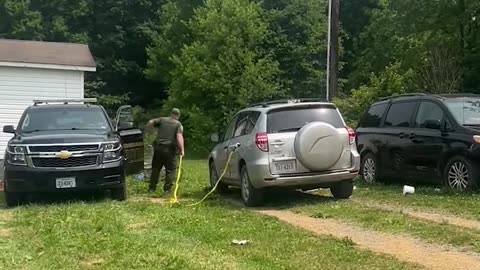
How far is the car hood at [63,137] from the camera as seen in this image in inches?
444

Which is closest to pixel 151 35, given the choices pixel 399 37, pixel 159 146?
pixel 399 37

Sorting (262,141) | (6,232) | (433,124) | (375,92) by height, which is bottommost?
(6,232)

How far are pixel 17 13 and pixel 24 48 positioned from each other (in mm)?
23794

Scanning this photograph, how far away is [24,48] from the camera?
80.1 feet

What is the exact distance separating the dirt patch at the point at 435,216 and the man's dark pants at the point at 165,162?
4.12 m

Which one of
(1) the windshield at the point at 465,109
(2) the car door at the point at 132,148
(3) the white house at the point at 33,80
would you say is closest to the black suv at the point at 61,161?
(2) the car door at the point at 132,148

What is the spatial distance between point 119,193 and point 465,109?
6227 mm

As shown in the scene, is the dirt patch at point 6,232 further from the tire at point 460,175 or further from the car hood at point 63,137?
the tire at point 460,175

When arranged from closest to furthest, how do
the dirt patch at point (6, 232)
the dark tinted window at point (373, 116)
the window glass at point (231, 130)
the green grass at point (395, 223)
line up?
the green grass at point (395, 223) → the dirt patch at point (6, 232) → the window glass at point (231, 130) → the dark tinted window at point (373, 116)

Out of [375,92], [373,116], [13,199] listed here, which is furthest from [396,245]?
[375,92]

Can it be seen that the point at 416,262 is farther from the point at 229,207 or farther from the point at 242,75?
the point at 242,75

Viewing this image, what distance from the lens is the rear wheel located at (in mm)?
11782

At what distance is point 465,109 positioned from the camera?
1185 centimetres

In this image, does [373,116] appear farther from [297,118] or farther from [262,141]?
[262,141]
